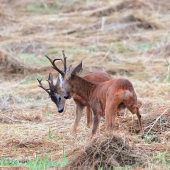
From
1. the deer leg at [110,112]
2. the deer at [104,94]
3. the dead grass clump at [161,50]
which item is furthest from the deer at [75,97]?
the dead grass clump at [161,50]

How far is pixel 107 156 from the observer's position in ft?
15.3

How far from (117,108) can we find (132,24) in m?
10.1

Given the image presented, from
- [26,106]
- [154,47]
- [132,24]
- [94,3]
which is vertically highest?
[94,3]

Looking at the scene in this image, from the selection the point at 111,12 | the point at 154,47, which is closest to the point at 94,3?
the point at 111,12

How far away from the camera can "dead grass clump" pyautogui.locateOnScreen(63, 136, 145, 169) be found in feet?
15.0

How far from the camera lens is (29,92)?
906 cm

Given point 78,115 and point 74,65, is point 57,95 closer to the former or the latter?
point 78,115

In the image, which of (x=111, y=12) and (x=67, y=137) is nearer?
(x=67, y=137)

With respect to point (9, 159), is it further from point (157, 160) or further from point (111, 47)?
point (111, 47)

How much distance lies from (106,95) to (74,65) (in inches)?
197

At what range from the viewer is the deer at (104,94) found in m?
5.54

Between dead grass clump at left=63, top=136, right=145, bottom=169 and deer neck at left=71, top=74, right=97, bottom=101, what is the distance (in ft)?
5.29

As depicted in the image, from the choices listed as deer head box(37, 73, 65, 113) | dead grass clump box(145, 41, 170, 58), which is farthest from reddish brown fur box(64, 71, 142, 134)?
dead grass clump box(145, 41, 170, 58)

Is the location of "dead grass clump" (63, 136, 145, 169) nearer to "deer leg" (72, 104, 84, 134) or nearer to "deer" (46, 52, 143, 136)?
"deer" (46, 52, 143, 136)
